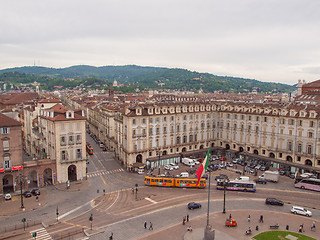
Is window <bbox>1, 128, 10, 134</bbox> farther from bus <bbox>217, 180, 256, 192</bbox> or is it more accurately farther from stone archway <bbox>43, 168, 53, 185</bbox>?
bus <bbox>217, 180, 256, 192</bbox>

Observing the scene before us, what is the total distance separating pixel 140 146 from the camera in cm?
8681

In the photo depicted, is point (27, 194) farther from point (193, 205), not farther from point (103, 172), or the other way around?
point (193, 205)

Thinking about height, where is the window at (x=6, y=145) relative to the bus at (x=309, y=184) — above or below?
above

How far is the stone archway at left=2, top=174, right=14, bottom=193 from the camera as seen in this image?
66.8 m

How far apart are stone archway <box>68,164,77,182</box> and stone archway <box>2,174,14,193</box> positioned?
14108 mm

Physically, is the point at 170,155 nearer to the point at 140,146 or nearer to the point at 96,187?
the point at 140,146

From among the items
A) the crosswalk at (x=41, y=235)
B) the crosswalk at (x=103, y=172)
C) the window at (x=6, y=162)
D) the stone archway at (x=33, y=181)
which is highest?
the window at (x=6, y=162)

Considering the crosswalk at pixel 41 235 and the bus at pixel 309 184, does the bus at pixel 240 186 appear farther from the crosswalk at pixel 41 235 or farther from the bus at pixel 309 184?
the crosswalk at pixel 41 235

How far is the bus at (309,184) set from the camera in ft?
224

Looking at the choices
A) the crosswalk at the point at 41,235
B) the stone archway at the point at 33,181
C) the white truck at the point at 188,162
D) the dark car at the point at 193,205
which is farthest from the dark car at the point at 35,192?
the white truck at the point at 188,162

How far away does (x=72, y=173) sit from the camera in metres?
78.0

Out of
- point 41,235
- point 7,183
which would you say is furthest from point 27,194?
point 41,235

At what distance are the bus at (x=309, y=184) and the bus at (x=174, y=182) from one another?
2498cm

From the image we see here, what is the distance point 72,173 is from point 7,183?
16.3m
